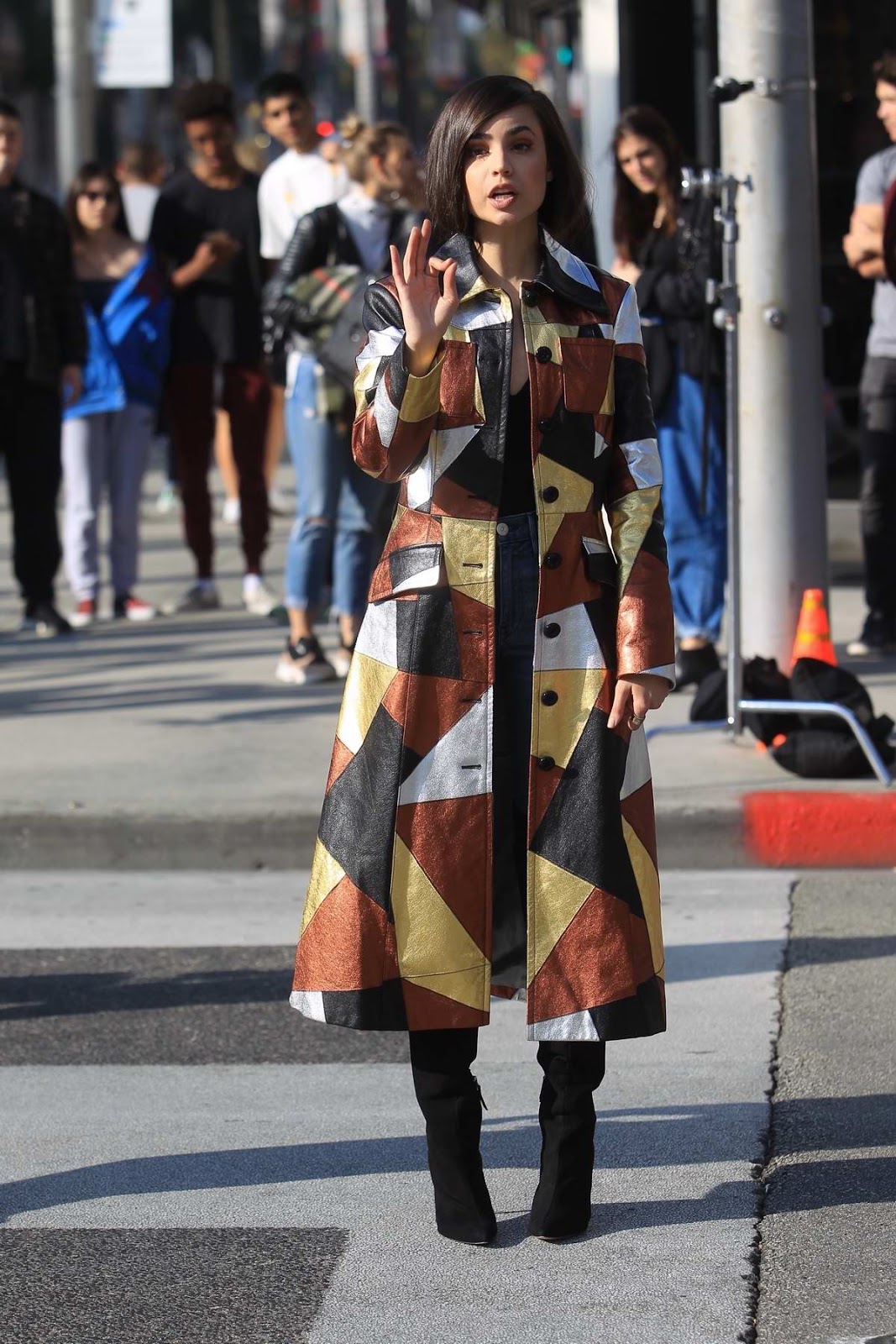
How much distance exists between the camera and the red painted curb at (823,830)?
641 centimetres

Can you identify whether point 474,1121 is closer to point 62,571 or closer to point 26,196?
point 26,196

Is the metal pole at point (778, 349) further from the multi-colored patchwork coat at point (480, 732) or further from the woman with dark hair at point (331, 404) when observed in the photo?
the multi-colored patchwork coat at point (480, 732)

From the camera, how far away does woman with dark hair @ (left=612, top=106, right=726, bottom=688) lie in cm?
789

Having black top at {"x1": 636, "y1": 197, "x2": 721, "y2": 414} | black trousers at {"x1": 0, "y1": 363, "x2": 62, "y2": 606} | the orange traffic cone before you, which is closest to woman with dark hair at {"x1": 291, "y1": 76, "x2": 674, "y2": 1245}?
the orange traffic cone

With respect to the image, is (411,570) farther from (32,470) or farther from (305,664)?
(32,470)

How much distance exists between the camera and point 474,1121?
3705mm

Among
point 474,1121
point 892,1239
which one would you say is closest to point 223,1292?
point 474,1121

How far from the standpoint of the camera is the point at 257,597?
408 inches

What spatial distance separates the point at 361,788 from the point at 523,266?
935 mm

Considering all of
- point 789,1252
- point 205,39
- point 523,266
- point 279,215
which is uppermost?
point 205,39

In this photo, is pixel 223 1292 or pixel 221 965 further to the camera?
pixel 221 965

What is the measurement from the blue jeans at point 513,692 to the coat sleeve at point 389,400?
214mm

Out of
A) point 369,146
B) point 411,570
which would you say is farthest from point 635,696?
point 369,146

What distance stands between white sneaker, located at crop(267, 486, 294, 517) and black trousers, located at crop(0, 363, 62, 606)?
3992mm
